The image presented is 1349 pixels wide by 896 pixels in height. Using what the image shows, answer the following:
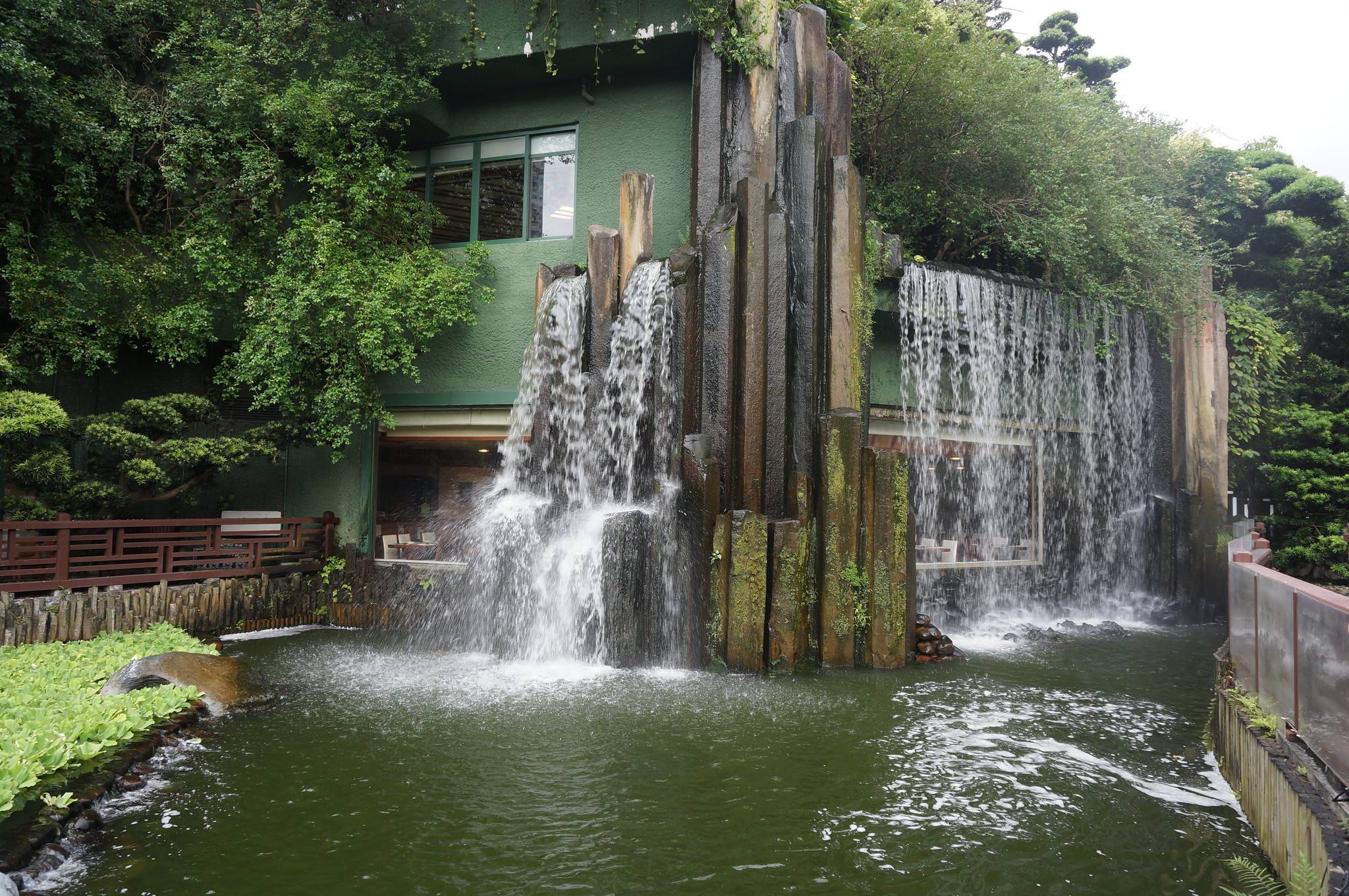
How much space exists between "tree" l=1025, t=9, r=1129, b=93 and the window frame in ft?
52.5

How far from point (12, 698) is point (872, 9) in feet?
46.4

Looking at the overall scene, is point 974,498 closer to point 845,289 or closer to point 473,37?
point 845,289

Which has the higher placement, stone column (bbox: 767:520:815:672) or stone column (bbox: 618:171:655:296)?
stone column (bbox: 618:171:655:296)

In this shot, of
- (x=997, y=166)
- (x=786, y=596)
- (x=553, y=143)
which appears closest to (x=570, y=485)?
(x=786, y=596)

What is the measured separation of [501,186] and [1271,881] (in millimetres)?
11991

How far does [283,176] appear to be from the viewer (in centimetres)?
1209

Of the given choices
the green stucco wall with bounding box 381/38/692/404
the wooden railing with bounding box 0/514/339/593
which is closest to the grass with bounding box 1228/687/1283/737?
the green stucco wall with bounding box 381/38/692/404

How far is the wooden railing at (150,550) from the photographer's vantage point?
859 cm

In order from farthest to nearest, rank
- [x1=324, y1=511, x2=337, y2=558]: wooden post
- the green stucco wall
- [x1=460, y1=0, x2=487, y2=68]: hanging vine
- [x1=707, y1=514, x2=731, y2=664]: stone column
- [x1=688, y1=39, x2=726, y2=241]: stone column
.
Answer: [x1=324, y1=511, x2=337, y2=558]: wooden post < the green stucco wall < [x1=460, y1=0, x2=487, y2=68]: hanging vine < [x1=688, y1=39, x2=726, y2=241]: stone column < [x1=707, y1=514, x2=731, y2=664]: stone column

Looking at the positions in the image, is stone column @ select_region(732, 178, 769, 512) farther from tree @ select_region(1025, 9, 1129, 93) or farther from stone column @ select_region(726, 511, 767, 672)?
tree @ select_region(1025, 9, 1129, 93)

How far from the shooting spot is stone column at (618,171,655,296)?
1000cm

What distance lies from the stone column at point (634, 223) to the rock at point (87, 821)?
24.2 feet

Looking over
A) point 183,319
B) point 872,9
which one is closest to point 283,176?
point 183,319

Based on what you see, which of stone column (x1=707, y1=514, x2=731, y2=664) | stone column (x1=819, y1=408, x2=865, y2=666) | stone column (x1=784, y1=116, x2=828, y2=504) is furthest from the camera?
stone column (x1=784, y1=116, x2=828, y2=504)
